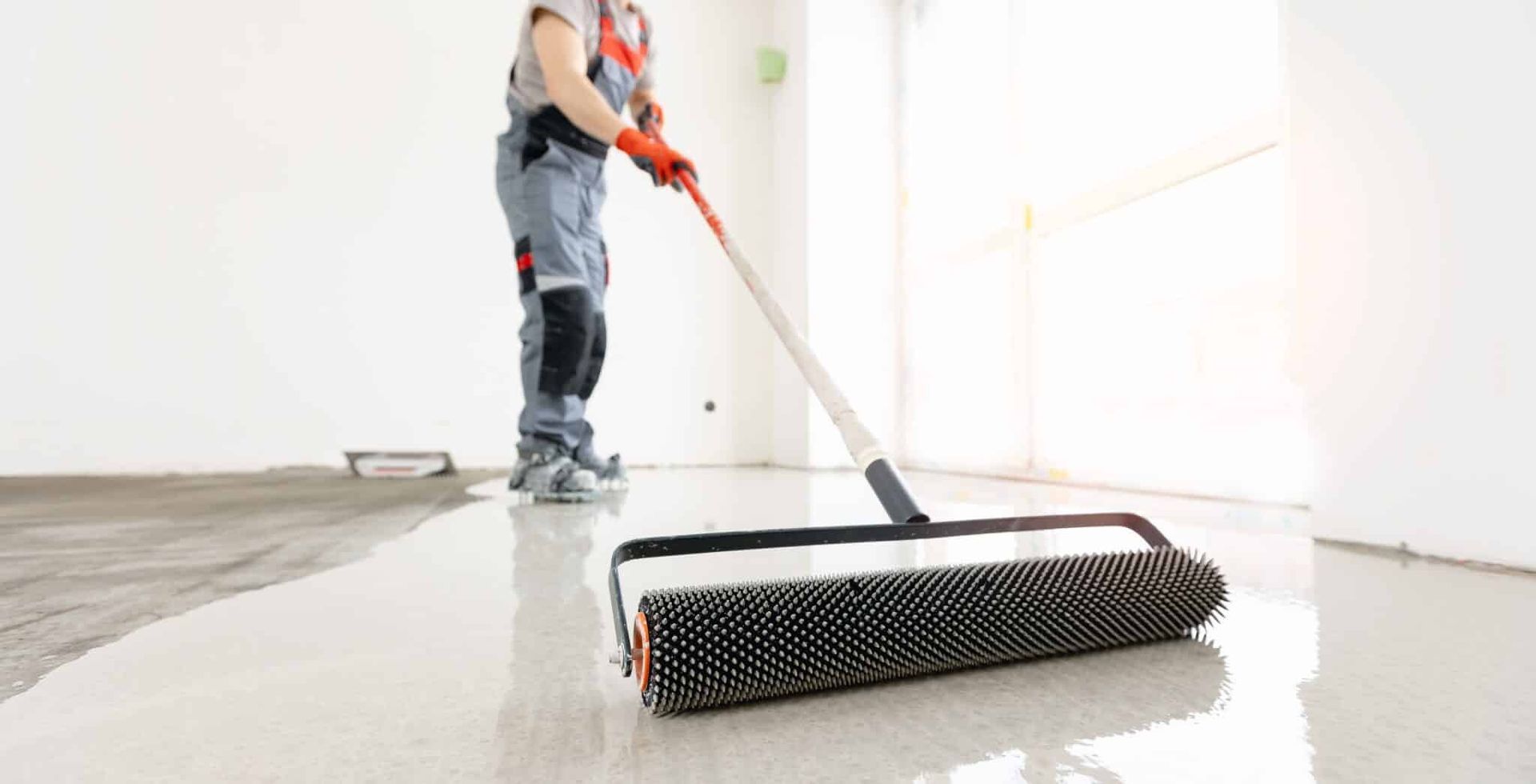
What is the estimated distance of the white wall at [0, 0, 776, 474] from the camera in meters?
3.64

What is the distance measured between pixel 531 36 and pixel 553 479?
1.16 metres

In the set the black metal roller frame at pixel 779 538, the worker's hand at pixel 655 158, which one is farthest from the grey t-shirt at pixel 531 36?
the black metal roller frame at pixel 779 538

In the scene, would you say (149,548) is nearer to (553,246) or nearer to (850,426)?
(553,246)

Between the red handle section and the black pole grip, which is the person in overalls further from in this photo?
the black pole grip

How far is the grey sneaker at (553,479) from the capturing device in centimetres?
201

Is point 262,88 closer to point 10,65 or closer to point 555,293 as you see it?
point 10,65

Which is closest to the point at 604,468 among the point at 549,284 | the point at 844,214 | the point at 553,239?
the point at 549,284

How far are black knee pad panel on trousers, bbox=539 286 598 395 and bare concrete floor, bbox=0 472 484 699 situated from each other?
43cm

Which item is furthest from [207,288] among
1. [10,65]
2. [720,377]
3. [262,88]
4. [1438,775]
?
[1438,775]

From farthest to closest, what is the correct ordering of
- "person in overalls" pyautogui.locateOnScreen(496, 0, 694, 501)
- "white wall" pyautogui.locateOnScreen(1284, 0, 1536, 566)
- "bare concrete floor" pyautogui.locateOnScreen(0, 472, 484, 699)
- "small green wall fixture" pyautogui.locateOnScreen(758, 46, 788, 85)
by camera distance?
"small green wall fixture" pyautogui.locateOnScreen(758, 46, 788, 85), "person in overalls" pyautogui.locateOnScreen(496, 0, 694, 501), "white wall" pyautogui.locateOnScreen(1284, 0, 1536, 566), "bare concrete floor" pyautogui.locateOnScreen(0, 472, 484, 699)

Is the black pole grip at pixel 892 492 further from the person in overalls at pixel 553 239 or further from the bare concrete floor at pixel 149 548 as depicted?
the person in overalls at pixel 553 239

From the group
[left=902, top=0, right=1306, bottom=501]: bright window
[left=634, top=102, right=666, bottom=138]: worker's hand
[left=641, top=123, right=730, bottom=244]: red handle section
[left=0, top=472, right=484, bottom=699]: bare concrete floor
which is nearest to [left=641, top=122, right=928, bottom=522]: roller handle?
[left=641, top=123, right=730, bottom=244]: red handle section

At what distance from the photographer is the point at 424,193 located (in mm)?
4082

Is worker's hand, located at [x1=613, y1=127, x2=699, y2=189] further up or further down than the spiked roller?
further up
